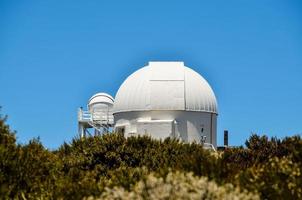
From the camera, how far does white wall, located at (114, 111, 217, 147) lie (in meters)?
59.8

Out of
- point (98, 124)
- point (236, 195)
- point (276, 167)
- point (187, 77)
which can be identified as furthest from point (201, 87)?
point (236, 195)

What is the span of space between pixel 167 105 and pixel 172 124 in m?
1.61

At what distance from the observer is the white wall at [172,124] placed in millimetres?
59812

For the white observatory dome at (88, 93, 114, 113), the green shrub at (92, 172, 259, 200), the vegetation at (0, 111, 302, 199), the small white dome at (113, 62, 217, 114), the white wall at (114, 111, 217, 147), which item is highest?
the white observatory dome at (88, 93, 114, 113)

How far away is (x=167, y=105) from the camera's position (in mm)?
60094

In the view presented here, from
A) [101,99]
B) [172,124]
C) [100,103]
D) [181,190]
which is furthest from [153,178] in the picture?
[101,99]

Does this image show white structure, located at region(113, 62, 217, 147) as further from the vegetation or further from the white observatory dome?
the vegetation

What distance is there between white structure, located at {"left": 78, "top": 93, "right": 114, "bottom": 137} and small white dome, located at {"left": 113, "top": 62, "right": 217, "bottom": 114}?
10367 mm

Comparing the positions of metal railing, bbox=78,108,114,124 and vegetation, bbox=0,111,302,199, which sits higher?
metal railing, bbox=78,108,114,124

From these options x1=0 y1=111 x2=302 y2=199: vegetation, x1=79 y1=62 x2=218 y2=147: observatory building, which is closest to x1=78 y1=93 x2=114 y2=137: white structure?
x1=79 y1=62 x2=218 y2=147: observatory building

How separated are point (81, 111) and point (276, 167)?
5397 cm

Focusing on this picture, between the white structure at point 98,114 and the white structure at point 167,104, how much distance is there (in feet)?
32.8

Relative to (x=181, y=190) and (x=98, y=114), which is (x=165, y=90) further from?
(x=181, y=190)

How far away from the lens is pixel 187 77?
61469 mm
